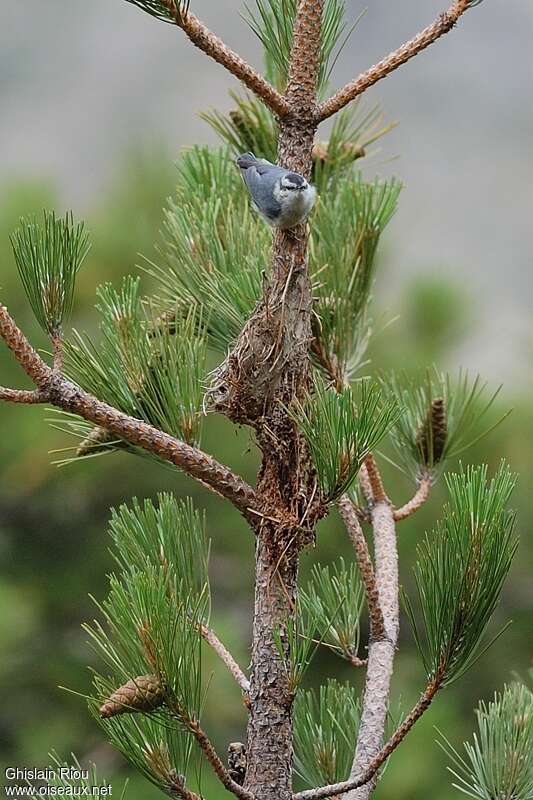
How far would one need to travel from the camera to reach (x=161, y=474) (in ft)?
7.43

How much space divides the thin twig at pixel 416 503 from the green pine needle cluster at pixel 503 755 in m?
0.16

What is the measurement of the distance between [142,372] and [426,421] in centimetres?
30

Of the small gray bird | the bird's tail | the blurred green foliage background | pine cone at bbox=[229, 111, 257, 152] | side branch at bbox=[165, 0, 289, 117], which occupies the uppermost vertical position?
pine cone at bbox=[229, 111, 257, 152]

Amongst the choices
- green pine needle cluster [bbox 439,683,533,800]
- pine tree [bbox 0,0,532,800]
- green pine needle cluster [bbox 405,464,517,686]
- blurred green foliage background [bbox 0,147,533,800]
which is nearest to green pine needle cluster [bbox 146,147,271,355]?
pine tree [bbox 0,0,532,800]

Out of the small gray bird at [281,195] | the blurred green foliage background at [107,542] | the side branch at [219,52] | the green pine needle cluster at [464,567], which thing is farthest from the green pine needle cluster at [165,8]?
the blurred green foliage background at [107,542]

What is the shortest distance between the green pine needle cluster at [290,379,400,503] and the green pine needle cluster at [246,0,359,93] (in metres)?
0.32

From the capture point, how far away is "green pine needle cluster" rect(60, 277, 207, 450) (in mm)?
668

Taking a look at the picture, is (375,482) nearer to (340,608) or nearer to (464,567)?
(340,608)

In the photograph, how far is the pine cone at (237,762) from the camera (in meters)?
0.65

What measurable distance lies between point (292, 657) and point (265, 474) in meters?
0.11

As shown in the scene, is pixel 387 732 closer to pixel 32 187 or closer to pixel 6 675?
pixel 6 675

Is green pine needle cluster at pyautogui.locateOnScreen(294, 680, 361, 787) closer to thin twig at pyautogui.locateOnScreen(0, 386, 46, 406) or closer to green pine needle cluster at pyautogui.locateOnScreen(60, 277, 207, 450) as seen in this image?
green pine needle cluster at pyautogui.locateOnScreen(60, 277, 207, 450)

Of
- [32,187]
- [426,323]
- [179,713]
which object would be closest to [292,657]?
[179,713]

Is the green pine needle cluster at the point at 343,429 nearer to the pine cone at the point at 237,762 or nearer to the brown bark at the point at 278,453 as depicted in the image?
the brown bark at the point at 278,453
